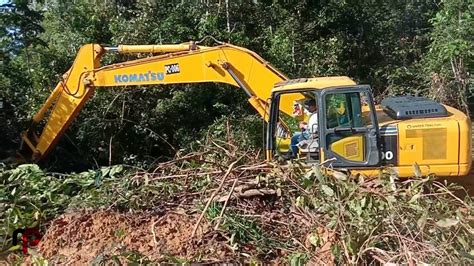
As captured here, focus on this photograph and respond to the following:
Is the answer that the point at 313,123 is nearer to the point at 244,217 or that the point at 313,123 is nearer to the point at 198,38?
the point at 244,217

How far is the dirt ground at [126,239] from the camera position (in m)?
4.77

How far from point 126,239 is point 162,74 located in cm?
376

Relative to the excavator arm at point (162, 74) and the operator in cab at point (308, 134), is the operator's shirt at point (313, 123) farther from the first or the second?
the excavator arm at point (162, 74)

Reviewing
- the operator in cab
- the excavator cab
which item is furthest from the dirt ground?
the operator in cab

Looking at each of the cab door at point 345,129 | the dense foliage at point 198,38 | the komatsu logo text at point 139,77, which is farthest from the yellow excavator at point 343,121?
the dense foliage at point 198,38

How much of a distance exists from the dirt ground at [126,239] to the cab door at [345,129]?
195 cm

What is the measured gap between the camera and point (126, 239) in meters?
5.05

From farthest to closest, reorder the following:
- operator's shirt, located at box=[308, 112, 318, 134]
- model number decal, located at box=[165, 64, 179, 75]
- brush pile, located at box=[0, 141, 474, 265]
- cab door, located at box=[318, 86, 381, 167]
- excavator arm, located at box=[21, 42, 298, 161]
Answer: model number decal, located at box=[165, 64, 179, 75]
excavator arm, located at box=[21, 42, 298, 161]
operator's shirt, located at box=[308, 112, 318, 134]
cab door, located at box=[318, 86, 381, 167]
brush pile, located at box=[0, 141, 474, 265]

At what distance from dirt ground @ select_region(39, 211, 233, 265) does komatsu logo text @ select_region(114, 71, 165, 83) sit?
3.25m

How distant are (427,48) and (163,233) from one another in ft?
50.6

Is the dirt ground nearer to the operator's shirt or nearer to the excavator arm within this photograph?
the operator's shirt

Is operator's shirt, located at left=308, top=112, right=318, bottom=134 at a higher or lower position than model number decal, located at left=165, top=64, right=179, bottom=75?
lower

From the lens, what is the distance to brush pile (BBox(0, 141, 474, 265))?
14.6 feet

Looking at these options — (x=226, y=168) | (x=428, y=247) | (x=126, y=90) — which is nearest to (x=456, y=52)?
(x=126, y=90)
